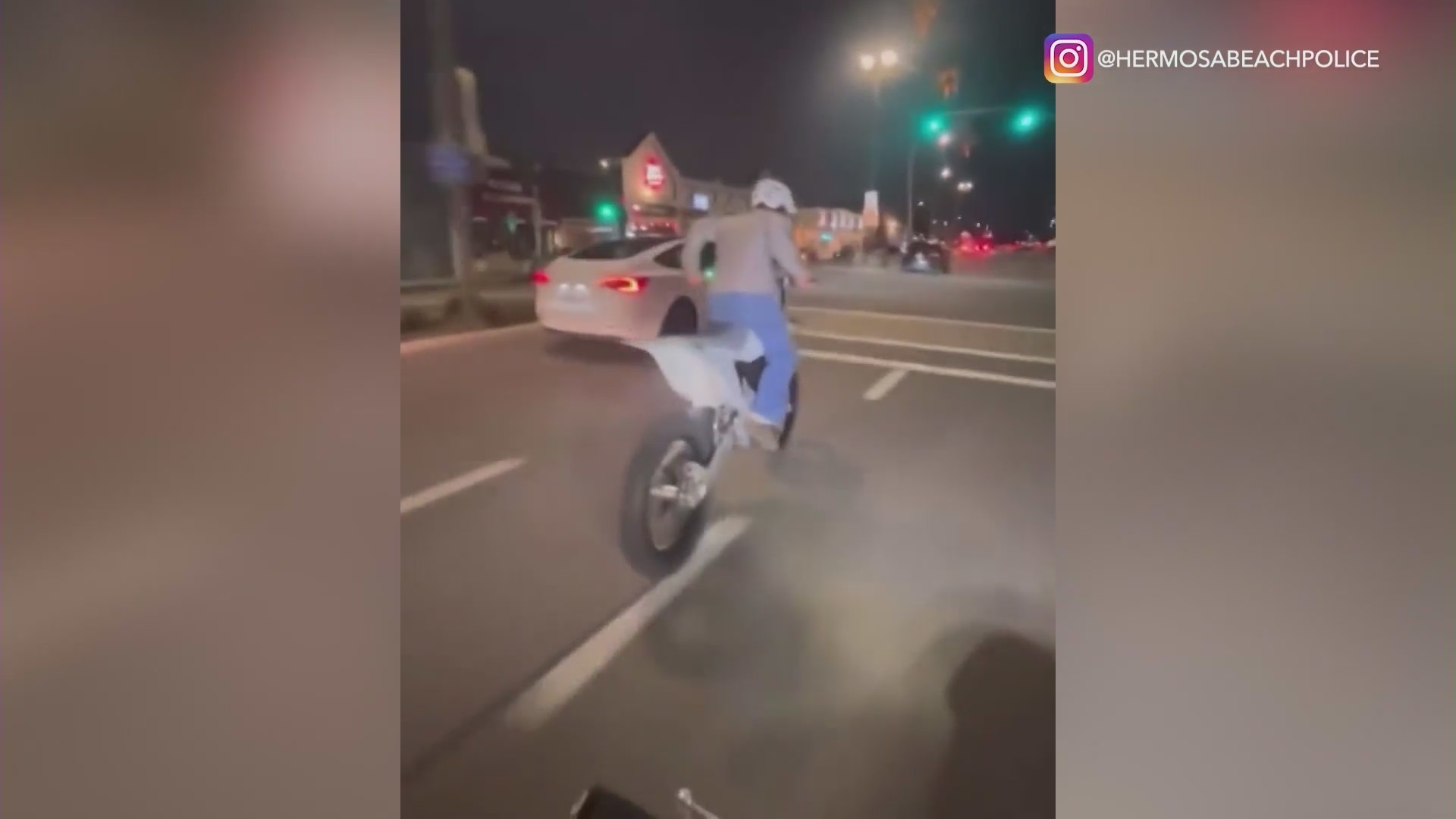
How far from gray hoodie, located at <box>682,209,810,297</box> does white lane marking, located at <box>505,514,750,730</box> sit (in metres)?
0.34

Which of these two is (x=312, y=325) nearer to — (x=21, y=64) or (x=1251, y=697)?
(x=21, y=64)

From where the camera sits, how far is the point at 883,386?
142 centimetres

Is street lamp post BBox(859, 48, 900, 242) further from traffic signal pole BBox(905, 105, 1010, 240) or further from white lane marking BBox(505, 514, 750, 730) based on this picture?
white lane marking BBox(505, 514, 750, 730)

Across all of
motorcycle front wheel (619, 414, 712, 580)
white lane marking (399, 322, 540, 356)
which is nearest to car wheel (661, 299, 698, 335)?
motorcycle front wheel (619, 414, 712, 580)

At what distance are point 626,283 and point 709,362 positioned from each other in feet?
0.53

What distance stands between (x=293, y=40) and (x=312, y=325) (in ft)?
1.27

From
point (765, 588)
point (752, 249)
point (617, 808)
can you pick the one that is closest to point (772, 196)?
point (752, 249)

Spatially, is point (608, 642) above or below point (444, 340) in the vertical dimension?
below

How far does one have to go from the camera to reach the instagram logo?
1285mm

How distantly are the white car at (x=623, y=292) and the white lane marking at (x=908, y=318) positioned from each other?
15 centimetres

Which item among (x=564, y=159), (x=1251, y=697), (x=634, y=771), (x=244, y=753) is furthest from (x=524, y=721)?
(x=1251, y=697)

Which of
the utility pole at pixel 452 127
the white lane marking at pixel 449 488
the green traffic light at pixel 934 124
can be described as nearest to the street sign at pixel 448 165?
the utility pole at pixel 452 127

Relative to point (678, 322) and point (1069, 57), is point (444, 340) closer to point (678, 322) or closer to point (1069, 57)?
point (678, 322)

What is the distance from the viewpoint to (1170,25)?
1.27m
